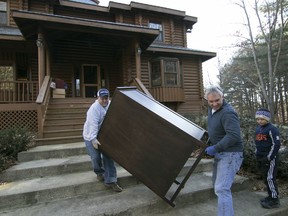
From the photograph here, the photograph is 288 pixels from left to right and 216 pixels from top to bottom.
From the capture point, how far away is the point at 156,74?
1316 centimetres

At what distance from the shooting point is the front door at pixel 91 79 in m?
12.8

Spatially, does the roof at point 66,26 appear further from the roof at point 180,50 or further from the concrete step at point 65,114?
the concrete step at point 65,114

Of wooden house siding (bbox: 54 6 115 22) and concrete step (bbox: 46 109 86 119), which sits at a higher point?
wooden house siding (bbox: 54 6 115 22)

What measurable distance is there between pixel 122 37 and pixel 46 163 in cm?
683

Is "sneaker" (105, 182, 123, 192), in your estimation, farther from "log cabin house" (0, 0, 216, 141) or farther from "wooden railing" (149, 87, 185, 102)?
"wooden railing" (149, 87, 185, 102)

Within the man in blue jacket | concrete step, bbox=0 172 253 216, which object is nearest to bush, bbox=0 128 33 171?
concrete step, bbox=0 172 253 216

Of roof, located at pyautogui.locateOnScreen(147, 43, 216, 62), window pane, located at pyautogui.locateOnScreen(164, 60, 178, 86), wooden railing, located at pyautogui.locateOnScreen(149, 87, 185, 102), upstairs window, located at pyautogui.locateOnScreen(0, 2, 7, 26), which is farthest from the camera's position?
window pane, located at pyautogui.locateOnScreen(164, 60, 178, 86)

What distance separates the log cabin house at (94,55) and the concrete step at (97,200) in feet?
17.9

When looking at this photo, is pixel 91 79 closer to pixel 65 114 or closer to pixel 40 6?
pixel 40 6

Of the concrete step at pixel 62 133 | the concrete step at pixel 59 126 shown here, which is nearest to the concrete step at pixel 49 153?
the concrete step at pixel 62 133

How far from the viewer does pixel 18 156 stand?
5.24 m

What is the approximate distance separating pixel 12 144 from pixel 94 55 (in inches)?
320

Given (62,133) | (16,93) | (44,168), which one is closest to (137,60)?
(62,133)

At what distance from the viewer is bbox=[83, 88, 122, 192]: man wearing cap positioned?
12.4 feet
